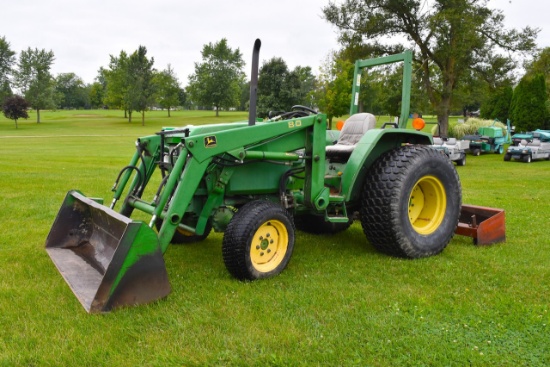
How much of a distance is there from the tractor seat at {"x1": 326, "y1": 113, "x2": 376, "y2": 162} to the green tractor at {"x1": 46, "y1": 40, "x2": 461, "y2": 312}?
12mm

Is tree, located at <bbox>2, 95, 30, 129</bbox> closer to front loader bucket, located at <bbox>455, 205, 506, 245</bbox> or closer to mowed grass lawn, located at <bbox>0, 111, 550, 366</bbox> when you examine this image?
mowed grass lawn, located at <bbox>0, 111, 550, 366</bbox>

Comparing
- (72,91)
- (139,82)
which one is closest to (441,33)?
(139,82)

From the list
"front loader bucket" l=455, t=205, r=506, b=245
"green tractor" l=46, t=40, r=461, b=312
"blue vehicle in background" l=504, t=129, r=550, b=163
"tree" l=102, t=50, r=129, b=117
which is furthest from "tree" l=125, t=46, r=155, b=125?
"front loader bucket" l=455, t=205, r=506, b=245

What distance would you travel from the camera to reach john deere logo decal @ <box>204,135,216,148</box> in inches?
148

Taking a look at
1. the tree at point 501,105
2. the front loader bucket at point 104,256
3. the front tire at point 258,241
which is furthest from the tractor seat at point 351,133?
the tree at point 501,105

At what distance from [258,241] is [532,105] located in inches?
1052

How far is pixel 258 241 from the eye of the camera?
13.1ft

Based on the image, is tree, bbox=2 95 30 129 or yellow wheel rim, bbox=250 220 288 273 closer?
yellow wheel rim, bbox=250 220 288 273

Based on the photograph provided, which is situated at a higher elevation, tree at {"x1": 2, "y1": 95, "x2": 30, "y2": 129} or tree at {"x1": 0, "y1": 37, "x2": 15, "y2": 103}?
tree at {"x1": 0, "y1": 37, "x2": 15, "y2": 103}

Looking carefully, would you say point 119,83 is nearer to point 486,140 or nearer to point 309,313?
point 486,140

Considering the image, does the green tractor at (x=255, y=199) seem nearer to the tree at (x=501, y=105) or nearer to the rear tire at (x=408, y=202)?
the rear tire at (x=408, y=202)

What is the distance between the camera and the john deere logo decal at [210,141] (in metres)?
3.75

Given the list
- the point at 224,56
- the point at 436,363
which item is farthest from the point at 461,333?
the point at 224,56

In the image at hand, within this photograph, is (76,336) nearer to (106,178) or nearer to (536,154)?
(106,178)
